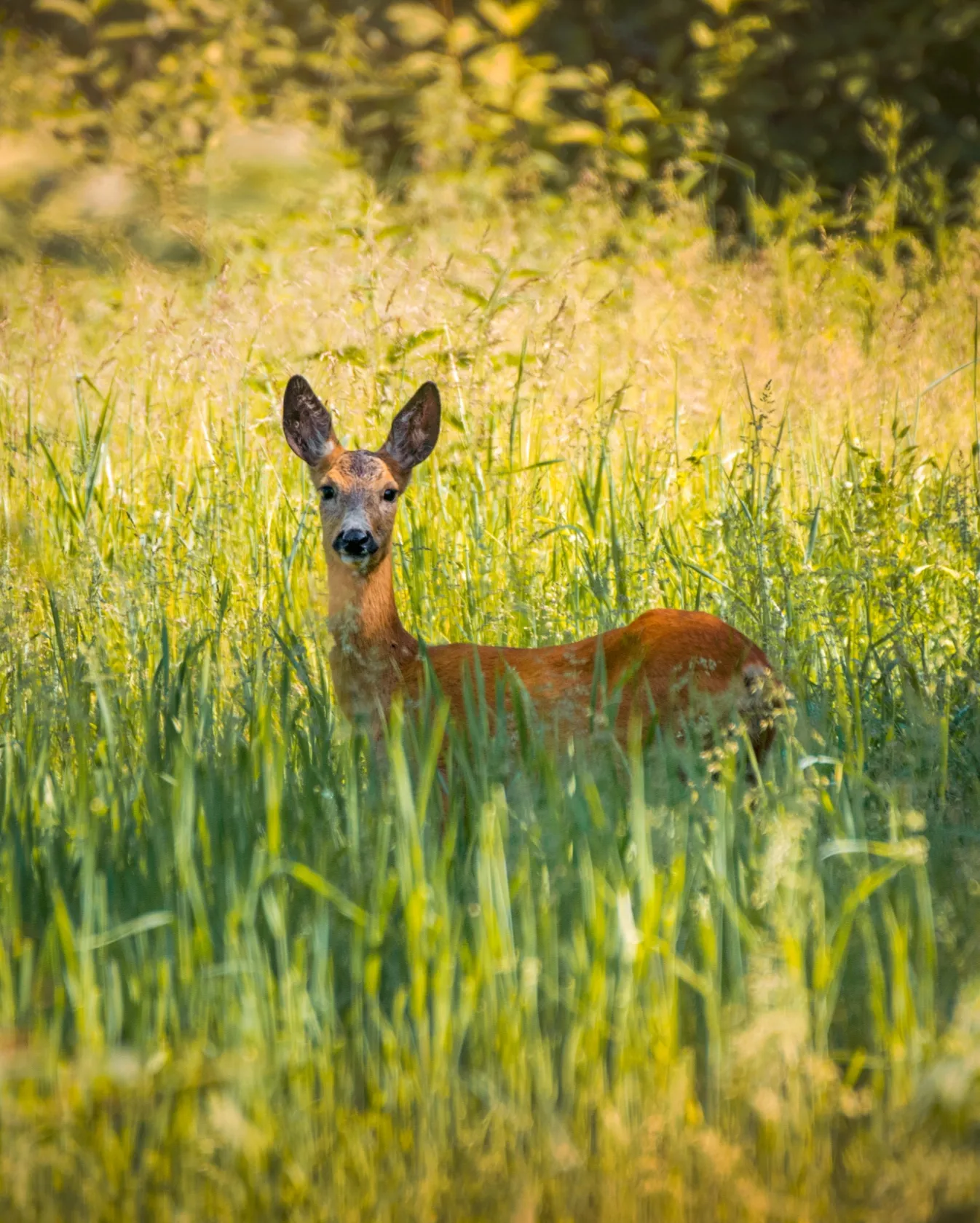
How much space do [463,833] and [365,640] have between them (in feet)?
3.08

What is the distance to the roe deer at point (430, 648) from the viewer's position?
3.44 metres

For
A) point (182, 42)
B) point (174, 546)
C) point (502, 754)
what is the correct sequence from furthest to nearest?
point (182, 42) → point (174, 546) → point (502, 754)

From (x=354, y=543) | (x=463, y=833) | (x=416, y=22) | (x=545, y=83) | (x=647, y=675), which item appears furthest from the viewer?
(x=416, y=22)

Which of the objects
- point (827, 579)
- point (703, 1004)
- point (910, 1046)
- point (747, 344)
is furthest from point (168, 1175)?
point (747, 344)

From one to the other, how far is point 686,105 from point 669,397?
6.30m

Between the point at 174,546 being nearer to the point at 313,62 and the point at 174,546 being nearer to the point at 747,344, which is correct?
the point at 747,344

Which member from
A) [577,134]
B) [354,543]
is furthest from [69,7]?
[354,543]

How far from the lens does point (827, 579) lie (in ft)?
12.8

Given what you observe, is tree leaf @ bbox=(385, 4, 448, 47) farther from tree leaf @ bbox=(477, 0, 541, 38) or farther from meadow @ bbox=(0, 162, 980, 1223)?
meadow @ bbox=(0, 162, 980, 1223)

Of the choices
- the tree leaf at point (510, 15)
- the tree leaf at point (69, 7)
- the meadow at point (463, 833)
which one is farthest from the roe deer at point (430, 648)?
the tree leaf at point (69, 7)

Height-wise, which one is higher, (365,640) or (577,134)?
(577,134)

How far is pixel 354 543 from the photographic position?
377cm

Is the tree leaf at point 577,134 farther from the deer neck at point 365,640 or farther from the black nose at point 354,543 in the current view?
the black nose at point 354,543

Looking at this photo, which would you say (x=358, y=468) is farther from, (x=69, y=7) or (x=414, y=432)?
(x=69, y=7)
